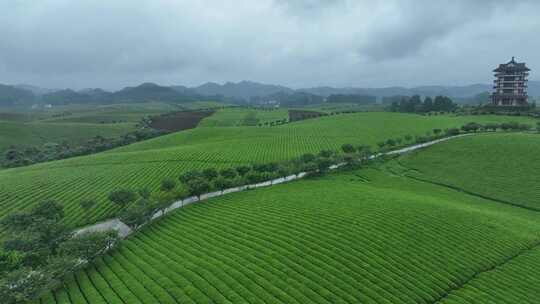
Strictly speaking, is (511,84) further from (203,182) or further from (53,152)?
(53,152)

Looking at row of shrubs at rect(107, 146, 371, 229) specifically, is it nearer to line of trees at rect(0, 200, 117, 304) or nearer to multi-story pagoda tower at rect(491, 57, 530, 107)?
line of trees at rect(0, 200, 117, 304)

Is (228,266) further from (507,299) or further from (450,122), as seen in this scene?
(450,122)

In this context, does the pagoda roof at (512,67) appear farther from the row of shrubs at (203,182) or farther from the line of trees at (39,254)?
the line of trees at (39,254)

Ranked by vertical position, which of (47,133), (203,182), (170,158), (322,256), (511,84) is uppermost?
(511,84)

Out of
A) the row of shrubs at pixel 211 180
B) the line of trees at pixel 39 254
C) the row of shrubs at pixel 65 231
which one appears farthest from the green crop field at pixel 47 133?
the line of trees at pixel 39 254

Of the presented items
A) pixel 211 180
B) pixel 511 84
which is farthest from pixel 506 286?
pixel 511 84

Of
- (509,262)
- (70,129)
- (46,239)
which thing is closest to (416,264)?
(509,262)

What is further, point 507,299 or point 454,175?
point 454,175
